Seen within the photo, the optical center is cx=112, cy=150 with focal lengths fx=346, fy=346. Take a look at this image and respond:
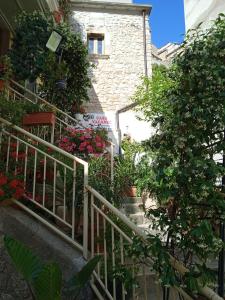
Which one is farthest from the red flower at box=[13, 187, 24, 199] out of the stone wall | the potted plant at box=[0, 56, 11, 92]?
the stone wall

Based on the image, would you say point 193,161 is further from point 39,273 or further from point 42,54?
point 42,54

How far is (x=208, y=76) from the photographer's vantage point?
2.40 meters

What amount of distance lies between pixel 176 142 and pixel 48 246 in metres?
1.65

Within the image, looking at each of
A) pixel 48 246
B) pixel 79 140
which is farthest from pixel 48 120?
pixel 48 246

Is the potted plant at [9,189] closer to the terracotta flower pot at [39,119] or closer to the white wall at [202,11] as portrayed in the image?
the terracotta flower pot at [39,119]

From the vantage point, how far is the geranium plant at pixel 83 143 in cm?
512

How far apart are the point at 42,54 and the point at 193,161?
4.80 meters

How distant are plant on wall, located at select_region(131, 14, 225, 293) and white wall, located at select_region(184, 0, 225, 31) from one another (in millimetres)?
2951

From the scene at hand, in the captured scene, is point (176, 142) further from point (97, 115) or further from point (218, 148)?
point (97, 115)

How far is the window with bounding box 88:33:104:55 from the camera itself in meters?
14.3

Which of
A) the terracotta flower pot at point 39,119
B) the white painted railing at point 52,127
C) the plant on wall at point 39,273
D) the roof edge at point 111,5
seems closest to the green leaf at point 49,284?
the plant on wall at point 39,273

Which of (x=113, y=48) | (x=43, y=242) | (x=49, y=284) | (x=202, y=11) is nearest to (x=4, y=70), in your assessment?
(x=202, y=11)

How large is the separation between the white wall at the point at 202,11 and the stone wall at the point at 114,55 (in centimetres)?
749

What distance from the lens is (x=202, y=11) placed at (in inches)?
227
